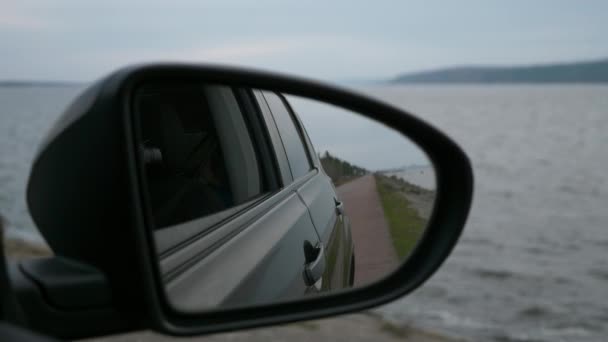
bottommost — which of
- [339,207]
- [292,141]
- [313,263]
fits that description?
[313,263]

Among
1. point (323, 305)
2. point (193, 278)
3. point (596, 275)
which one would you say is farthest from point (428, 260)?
point (596, 275)

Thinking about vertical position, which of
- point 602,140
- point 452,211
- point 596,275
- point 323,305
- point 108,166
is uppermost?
point 108,166

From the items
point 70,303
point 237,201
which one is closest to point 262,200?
point 237,201

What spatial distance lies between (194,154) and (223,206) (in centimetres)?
16

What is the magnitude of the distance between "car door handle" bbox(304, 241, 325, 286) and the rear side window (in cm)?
31

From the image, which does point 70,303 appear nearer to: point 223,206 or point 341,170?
point 223,206

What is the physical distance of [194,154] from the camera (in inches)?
75.8

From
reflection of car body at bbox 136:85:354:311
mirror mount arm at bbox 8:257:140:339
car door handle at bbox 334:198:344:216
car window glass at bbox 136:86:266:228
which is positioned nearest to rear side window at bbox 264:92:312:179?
reflection of car body at bbox 136:85:354:311

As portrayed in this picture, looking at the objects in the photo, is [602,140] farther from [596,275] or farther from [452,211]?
[452,211]

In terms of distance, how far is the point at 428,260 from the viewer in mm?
2182

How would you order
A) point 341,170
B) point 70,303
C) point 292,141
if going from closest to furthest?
point 70,303, point 341,170, point 292,141

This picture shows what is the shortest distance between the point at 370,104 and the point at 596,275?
960cm

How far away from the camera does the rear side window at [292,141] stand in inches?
89.6

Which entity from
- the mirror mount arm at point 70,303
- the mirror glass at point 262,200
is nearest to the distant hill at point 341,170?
the mirror glass at point 262,200
